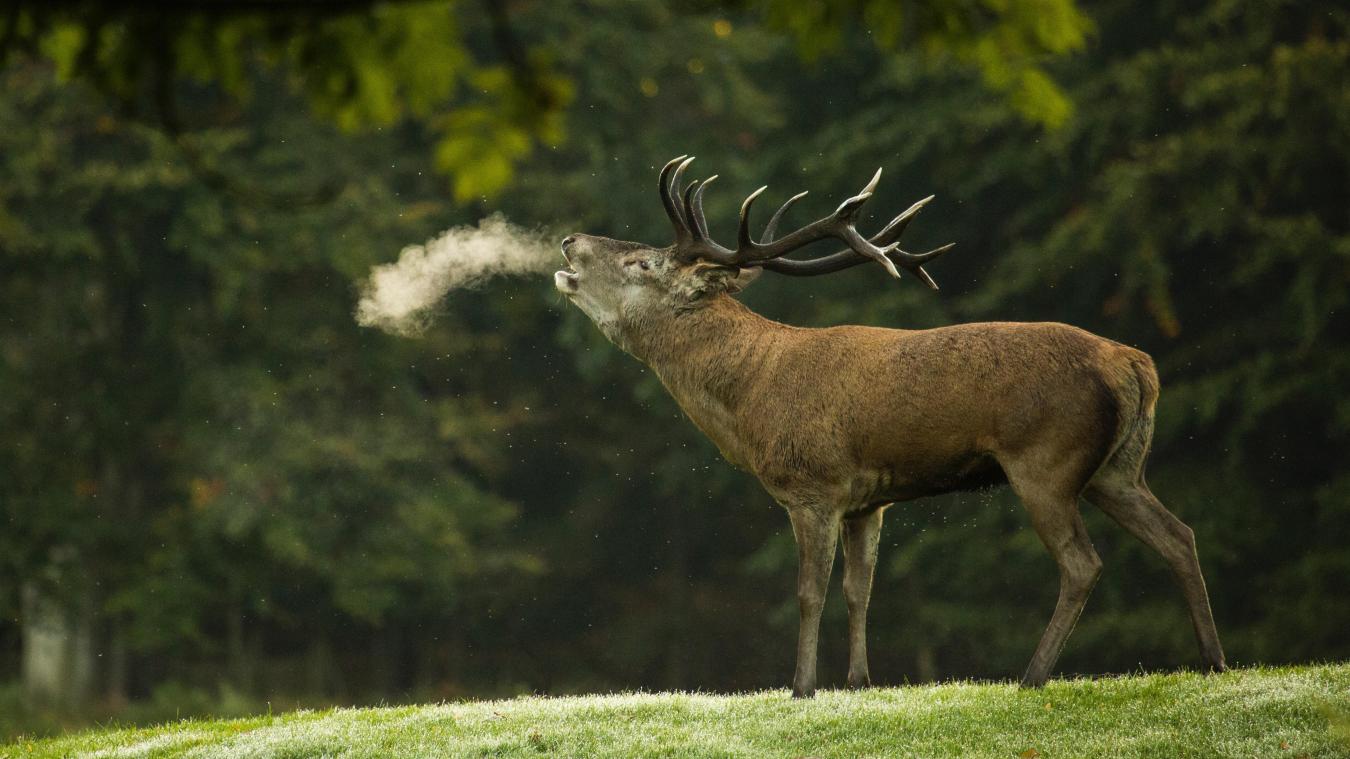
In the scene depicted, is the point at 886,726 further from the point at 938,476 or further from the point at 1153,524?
the point at 1153,524

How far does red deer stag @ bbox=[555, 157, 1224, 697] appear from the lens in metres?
7.60

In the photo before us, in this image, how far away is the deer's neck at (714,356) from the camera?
8.49 metres

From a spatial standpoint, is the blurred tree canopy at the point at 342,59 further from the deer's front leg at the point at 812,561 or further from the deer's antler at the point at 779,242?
the deer's antler at the point at 779,242

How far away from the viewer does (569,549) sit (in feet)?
78.7

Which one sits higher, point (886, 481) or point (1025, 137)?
point (1025, 137)

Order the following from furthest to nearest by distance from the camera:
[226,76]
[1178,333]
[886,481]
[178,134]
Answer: [1178,333], [886,481], [226,76], [178,134]

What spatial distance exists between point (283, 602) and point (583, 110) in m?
8.48

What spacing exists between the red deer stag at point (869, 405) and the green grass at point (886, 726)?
1.17ft

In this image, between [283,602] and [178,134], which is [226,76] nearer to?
[178,134]

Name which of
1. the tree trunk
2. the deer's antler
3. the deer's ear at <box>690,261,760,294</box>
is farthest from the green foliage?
the tree trunk

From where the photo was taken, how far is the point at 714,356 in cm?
860

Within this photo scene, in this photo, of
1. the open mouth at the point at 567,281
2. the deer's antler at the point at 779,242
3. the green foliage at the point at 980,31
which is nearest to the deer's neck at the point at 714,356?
the deer's antler at the point at 779,242

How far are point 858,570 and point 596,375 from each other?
13791 millimetres

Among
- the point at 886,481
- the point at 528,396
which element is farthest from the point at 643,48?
the point at 886,481
